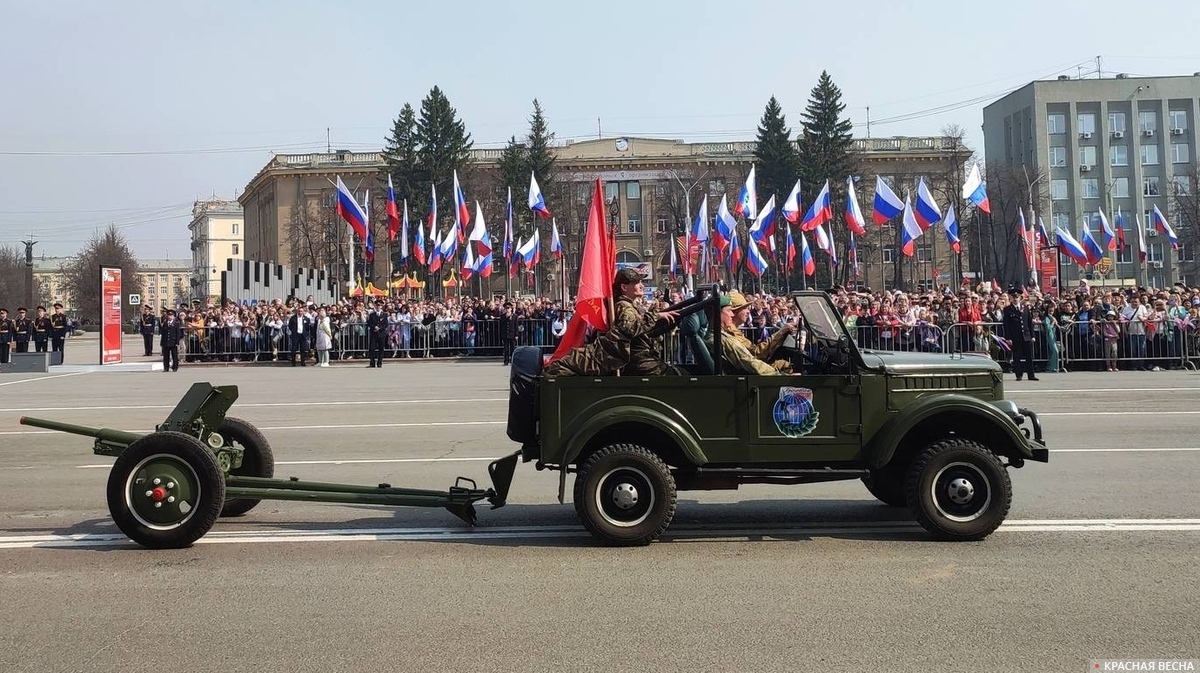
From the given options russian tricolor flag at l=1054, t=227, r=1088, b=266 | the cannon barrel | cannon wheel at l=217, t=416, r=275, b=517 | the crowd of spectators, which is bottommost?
cannon wheel at l=217, t=416, r=275, b=517

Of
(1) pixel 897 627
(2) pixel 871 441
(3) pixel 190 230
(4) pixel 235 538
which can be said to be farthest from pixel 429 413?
(3) pixel 190 230

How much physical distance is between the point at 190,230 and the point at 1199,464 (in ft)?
684

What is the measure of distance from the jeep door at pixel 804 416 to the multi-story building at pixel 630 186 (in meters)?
82.0

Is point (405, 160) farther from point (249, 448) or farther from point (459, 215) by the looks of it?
point (249, 448)

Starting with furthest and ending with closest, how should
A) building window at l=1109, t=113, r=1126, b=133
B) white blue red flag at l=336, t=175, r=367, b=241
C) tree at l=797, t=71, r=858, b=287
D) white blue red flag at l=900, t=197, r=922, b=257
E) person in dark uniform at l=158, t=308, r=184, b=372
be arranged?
building window at l=1109, t=113, r=1126, b=133 → tree at l=797, t=71, r=858, b=287 → white blue red flag at l=336, t=175, r=367, b=241 → white blue red flag at l=900, t=197, r=922, b=257 → person in dark uniform at l=158, t=308, r=184, b=372

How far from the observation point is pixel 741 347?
7605mm

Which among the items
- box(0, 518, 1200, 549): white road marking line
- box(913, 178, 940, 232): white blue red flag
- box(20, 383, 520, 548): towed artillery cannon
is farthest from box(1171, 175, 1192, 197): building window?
box(20, 383, 520, 548): towed artillery cannon

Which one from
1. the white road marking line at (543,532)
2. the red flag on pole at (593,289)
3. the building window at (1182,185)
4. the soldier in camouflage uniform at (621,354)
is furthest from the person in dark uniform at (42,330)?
the building window at (1182,185)

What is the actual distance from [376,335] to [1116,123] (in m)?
90.9

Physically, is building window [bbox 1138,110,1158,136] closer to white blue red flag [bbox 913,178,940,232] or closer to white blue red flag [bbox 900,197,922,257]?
white blue red flag [bbox 900,197,922,257]

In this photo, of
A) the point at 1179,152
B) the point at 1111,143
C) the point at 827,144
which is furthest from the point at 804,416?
the point at 1179,152

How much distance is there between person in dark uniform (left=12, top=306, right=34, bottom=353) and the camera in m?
35.7

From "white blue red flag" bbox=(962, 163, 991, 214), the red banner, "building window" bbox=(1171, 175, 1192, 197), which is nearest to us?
the red banner

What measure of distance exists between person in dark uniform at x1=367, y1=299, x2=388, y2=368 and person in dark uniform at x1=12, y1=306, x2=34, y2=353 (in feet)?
45.8
